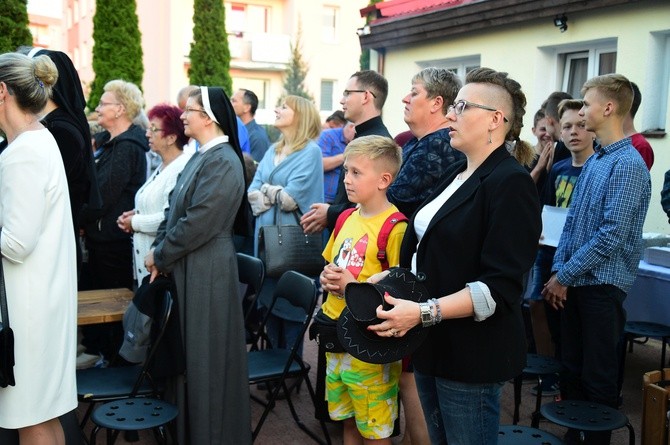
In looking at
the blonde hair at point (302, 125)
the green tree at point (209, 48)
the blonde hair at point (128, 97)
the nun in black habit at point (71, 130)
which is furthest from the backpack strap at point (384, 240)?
the green tree at point (209, 48)

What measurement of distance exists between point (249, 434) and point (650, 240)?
123 inches

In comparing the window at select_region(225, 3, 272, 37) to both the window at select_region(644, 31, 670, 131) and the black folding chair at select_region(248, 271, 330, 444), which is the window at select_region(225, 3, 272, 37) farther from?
the black folding chair at select_region(248, 271, 330, 444)

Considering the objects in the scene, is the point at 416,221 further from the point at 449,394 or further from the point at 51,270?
the point at 51,270

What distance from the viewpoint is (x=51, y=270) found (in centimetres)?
317

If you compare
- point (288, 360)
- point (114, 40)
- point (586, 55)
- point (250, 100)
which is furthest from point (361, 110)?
point (114, 40)

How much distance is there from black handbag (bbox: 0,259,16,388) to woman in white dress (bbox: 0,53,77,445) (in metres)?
0.05

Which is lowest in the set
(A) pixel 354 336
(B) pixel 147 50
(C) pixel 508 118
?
(A) pixel 354 336

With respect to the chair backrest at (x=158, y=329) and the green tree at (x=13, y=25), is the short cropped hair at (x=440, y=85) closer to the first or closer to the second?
the chair backrest at (x=158, y=329)

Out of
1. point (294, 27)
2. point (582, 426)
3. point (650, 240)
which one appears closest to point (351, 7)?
point (294, 27)

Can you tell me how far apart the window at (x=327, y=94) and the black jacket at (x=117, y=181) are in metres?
25.8

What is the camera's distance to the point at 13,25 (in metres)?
6.91

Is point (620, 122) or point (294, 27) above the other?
point (294, 27)

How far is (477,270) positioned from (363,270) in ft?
3.16

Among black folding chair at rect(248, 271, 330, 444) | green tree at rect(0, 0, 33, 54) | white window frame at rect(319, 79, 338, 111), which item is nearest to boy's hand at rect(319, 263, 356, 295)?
black folding chair at rect(248, 271, 330, 444)
